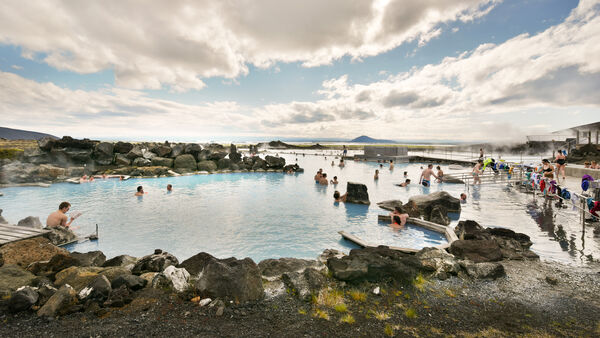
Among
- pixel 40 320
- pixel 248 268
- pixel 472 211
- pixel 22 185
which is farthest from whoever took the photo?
pixel 22 185

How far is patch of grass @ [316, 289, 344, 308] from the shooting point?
496 centimetres

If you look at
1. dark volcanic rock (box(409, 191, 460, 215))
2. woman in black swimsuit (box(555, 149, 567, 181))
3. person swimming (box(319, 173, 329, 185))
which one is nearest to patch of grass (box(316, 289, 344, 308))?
dark volcanic rock (box(409, 191, 460, 215))

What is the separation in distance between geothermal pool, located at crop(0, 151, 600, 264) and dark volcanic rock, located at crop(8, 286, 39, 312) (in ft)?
16.4

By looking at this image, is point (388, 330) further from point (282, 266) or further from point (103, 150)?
point (103, 150)

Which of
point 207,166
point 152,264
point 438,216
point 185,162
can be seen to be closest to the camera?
point 152,264

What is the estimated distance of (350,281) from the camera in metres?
5.75

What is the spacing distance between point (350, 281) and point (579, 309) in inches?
170

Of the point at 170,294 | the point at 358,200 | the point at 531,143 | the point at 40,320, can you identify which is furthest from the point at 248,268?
the point at 531,143

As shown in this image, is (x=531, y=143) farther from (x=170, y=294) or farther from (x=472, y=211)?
(x=170, y=294)

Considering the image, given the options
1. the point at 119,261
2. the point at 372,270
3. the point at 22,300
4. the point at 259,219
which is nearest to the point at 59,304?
the point at 22,300

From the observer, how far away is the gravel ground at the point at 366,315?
4.10 meters

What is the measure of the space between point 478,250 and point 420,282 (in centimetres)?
304

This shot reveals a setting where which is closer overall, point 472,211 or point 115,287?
point 115,287

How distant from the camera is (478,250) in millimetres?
7469
